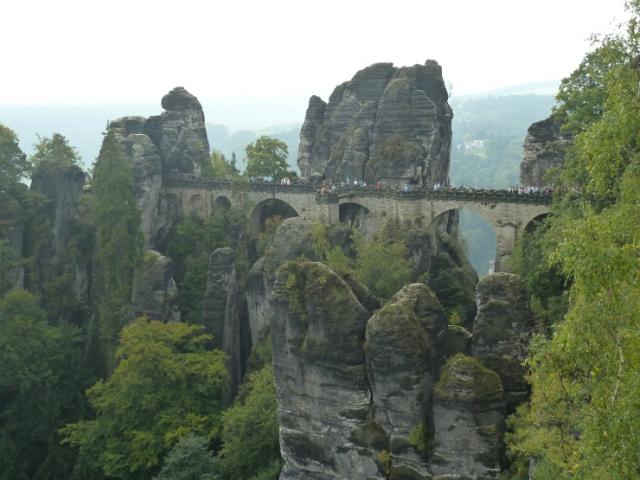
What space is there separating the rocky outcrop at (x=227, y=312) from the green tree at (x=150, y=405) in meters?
3.59

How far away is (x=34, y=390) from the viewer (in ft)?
126

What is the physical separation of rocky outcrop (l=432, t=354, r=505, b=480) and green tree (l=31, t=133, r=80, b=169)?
122 feet

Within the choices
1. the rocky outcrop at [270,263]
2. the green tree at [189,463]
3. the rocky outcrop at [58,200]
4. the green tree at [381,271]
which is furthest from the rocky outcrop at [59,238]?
the green tree at [381,271]

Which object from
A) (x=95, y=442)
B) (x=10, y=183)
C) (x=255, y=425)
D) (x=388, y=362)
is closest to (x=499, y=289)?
(x=388, y=362)

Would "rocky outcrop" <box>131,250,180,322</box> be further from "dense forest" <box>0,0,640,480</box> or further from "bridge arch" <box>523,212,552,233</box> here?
"bridge arch" <box>523,212,552,233</box>

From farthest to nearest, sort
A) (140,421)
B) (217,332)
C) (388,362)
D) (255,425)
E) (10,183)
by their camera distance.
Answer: (10,183), (217,332), (140,421), (255,425), (388,362)

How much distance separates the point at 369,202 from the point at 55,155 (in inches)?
913

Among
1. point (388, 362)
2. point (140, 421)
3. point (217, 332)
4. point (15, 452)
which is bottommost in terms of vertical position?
point (15, 452)

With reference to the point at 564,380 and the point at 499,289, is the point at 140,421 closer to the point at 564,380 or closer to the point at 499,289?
the point at 499,289

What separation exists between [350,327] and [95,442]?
17.4 m

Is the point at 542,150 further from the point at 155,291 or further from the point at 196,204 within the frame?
the point at 196,204

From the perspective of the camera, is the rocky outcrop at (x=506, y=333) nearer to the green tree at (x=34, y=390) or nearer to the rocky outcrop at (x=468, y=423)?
the rocky outcrop at (x=468, y=423)

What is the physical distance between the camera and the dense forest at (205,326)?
489 inches

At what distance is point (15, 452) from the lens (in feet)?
119
